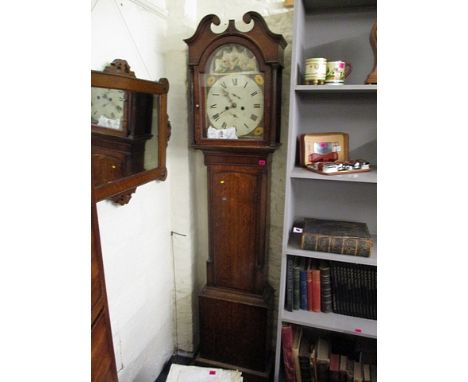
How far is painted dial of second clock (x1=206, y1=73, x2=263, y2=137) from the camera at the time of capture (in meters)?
1.52

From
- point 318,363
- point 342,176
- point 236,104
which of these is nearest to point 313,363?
point 318,363

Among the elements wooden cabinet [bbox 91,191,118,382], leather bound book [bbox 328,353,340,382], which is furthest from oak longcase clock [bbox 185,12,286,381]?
wooden cabinet [bbox 91,191,118,382]

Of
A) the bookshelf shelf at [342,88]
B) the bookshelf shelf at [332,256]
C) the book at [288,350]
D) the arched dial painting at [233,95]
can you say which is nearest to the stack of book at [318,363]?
the book at [288,350]

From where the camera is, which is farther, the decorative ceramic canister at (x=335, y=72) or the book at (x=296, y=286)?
the book at (x=296, y=286)

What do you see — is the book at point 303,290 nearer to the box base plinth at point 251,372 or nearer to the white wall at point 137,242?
the box base plinth at point 251,372

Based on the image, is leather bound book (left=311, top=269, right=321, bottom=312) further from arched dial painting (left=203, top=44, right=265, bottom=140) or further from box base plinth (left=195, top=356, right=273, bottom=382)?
arched dial painting (left=203, top=44, right=265, bottom=140)

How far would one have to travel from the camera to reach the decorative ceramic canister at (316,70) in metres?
1.31

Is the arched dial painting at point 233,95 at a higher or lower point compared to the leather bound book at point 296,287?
higher

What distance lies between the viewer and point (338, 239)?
1404 millimetres

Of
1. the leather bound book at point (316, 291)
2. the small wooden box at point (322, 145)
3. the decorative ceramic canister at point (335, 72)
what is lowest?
the leather bound book at point (316, 291)

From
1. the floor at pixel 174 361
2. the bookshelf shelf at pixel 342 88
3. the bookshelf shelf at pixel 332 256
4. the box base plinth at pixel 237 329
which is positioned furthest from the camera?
the floor at pixel 174 361

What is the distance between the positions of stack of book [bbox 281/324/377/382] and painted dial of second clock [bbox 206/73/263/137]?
98 centimetres

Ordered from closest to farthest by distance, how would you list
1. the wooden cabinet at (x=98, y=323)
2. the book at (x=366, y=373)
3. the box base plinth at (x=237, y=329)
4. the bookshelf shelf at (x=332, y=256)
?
1. the wooden cabinet at (x=98, y=323)
2. the bookshelf shelf at (x=332, y=256)
3. the book at (x=366, y=373)
4. the box base plinth at (x=237, y=329)
